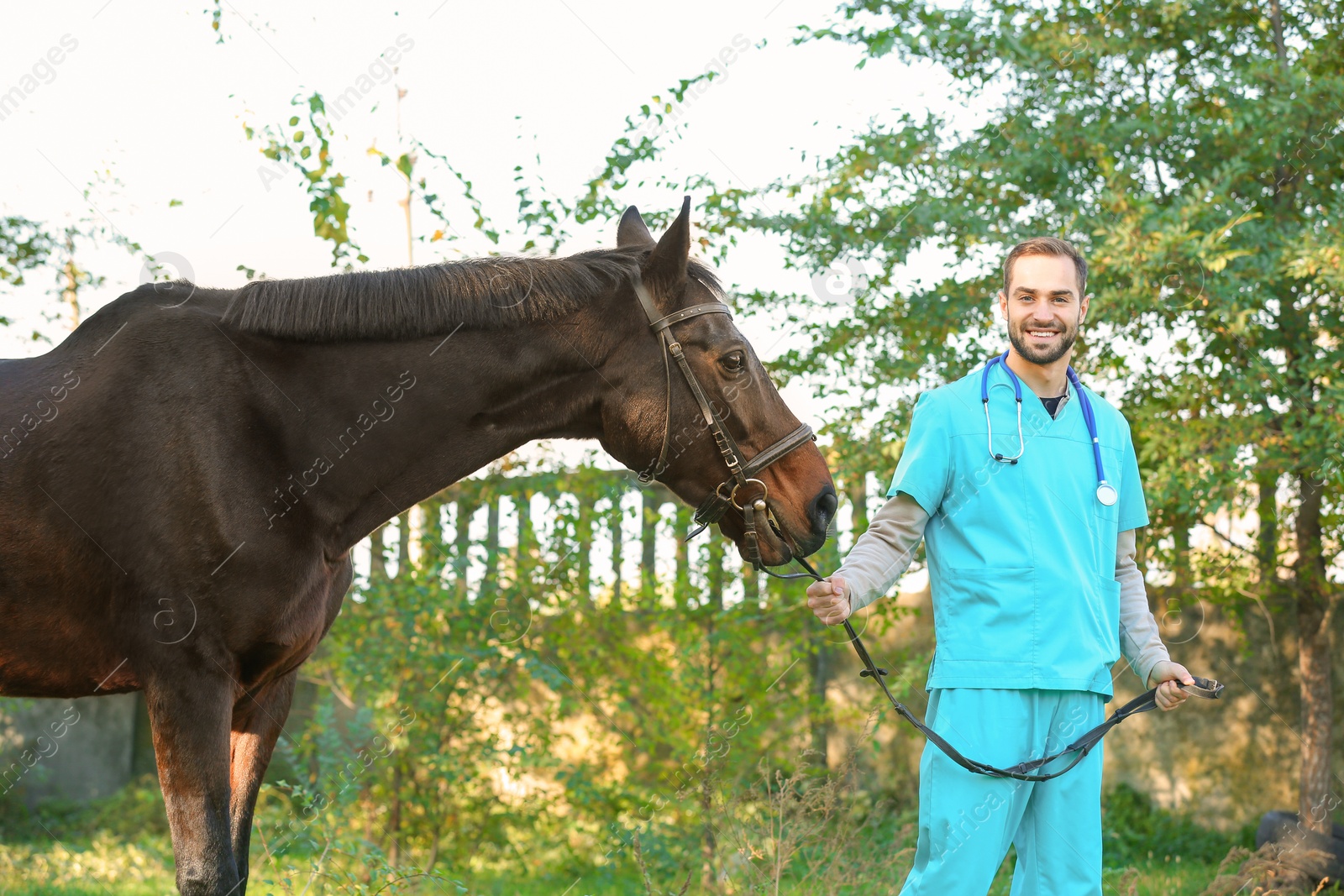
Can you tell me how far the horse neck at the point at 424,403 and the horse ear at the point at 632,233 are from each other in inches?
14.2

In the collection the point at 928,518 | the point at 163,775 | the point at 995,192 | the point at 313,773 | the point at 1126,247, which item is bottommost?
the point at 313,773

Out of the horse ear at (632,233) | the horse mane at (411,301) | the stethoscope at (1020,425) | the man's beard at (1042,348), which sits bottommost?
the stethoscope at (1020,425)

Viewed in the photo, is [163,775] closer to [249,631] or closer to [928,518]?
[249,631]

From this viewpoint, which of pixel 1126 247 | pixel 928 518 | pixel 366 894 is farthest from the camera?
pixel 1126 247

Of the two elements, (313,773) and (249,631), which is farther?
(313,773)

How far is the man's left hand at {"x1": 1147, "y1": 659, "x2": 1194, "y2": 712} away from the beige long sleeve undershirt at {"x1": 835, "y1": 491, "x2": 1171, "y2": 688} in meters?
0.06

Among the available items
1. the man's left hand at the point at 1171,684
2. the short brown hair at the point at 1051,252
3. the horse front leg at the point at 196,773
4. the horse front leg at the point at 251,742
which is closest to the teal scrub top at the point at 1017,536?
the man's left hand at the point at 1171,684

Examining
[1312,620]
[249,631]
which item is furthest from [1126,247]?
[249,631]

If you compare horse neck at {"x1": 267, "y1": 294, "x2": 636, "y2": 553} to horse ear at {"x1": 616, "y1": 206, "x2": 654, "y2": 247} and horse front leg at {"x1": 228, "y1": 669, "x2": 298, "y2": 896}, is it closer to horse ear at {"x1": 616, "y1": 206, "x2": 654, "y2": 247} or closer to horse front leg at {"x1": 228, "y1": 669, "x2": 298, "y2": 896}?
horse ear at {"x1": 616, "y1": 206, "x2": 654, "y2": 247}

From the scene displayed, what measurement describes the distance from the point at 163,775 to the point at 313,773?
11.0 feet

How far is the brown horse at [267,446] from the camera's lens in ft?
8.09

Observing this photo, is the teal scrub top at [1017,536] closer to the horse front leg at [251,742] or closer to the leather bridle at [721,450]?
the leather bridle at [721,450]

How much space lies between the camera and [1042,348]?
2.38 meters

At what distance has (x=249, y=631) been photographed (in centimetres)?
249
